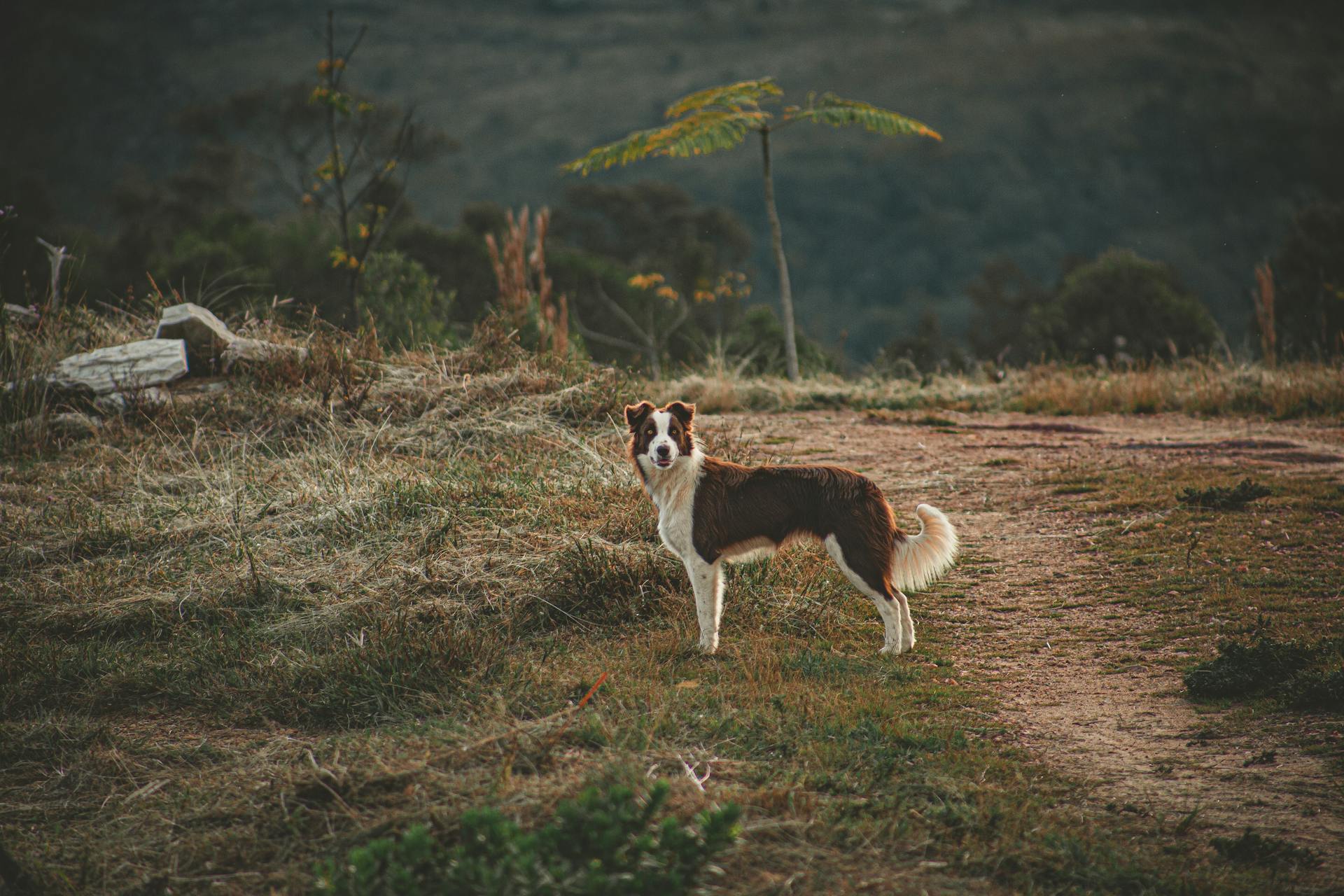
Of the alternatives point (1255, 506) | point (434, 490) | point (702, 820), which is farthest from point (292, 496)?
point (1255, 506)

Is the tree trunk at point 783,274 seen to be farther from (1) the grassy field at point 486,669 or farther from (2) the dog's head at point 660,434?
(2) the dog's head at point 660,434

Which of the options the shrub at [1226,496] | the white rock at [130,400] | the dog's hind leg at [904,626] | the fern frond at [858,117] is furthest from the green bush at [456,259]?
the dog's hind leg at [904,626]

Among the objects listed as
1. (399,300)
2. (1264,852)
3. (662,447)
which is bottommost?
(1264,852)

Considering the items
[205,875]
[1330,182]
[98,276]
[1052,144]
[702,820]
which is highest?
[1052,144]

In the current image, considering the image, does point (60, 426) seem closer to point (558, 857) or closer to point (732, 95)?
point (558, 857)

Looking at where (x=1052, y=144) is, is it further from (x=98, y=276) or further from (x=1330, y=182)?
(x=98, y=276)

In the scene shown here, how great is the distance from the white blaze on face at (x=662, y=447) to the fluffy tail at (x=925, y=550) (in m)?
1.29

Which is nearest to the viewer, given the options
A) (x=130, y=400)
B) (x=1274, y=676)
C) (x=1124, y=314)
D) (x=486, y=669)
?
(x=1274, y=676)

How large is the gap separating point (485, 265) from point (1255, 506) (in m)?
31.3

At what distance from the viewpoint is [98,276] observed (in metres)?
31.9

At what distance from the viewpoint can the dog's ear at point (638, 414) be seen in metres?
5.11

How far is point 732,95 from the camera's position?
1353 centimetres

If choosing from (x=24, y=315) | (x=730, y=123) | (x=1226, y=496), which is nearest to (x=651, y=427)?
(x=1226, y=496)

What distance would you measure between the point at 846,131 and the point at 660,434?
367 ft
